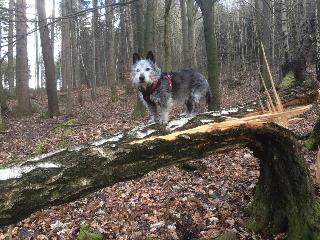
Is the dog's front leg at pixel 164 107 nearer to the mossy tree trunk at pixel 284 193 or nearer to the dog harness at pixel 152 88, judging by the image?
the dog harness at pixel 152 88

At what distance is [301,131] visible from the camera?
9.70 metres

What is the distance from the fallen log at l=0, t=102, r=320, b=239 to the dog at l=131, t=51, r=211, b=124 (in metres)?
2.43

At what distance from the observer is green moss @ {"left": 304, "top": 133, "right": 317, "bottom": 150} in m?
7.88

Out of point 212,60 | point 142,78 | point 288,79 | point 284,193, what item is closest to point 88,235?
point 284,193

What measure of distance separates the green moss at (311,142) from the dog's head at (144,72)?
3368 mm

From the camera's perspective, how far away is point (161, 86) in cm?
797

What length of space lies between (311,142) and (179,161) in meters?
4.57

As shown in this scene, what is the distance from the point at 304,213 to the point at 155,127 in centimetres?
238

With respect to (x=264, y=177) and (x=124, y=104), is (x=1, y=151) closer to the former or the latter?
(x=264, y=177)

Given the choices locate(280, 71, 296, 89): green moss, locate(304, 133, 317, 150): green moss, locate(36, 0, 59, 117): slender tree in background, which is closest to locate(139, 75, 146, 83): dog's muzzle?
locate(304, 133, 317, 150): green moss

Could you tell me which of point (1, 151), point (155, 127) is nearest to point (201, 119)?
point (155, 127)

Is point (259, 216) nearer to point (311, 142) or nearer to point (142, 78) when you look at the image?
point (311, 142)

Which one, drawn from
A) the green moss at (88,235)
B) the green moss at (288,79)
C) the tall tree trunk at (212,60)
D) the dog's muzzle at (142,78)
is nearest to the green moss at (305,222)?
the green moss at (88,235)

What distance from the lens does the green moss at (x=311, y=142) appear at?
7.88m
